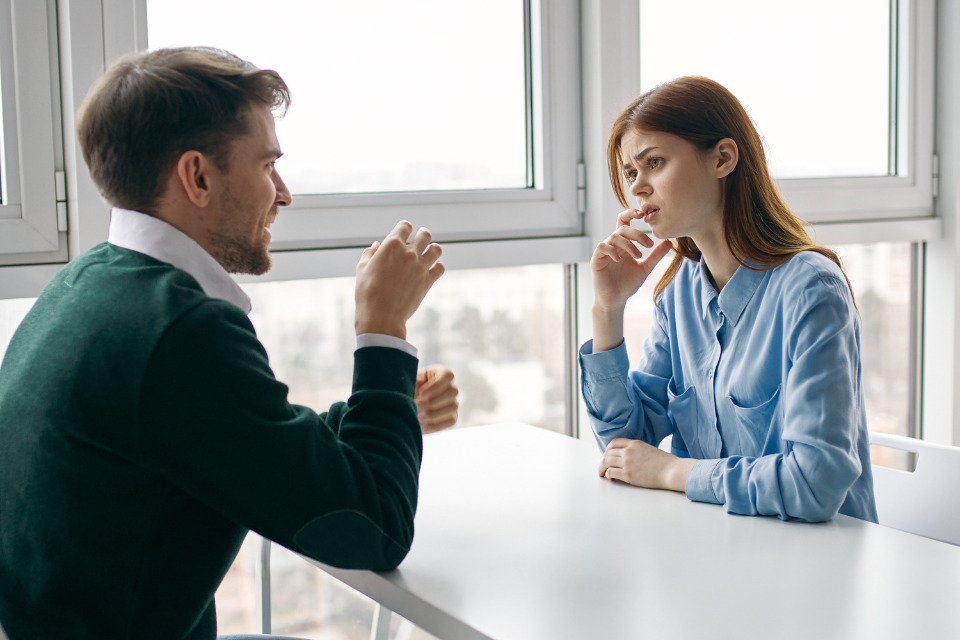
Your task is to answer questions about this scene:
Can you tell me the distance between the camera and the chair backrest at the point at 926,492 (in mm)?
1415

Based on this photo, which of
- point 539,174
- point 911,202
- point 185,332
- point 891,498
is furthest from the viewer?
point 911,202

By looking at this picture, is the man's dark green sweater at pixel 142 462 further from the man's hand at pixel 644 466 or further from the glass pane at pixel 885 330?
the glass pane at pixel 885 330

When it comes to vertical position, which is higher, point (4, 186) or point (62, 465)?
point (4, 186)

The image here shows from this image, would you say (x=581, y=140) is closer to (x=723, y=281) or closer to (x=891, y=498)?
(x=723, y=281)

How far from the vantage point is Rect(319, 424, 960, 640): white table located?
0.92m

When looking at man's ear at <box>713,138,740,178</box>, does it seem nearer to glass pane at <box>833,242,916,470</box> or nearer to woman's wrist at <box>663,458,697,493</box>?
woman's wrist at <box>663,458,697,493</box>

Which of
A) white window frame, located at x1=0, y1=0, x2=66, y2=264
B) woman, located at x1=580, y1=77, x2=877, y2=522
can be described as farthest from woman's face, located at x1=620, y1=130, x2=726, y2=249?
white window frame, located at x1=0, y1=0, x2=66, y2=264

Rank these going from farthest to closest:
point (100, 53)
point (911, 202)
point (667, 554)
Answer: point (911, 202) < point (100, 53) < point (667, 554)

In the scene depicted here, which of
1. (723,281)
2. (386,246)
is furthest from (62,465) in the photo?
(723,281)

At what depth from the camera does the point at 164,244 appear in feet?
3.22

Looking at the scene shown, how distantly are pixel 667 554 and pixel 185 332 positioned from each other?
63 centimetres

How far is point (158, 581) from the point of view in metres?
0.90

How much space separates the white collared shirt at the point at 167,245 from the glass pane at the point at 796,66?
1590mm

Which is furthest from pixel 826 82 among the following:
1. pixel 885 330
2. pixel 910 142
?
pixel 885 330
